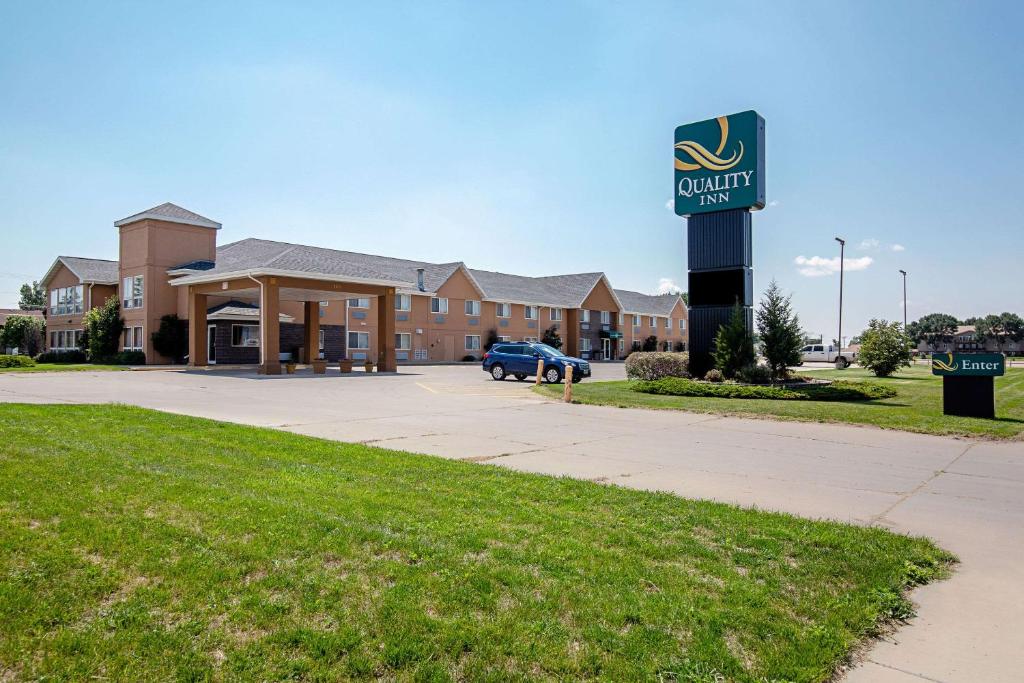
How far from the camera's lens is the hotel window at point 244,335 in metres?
38.9

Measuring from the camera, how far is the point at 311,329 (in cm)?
3981

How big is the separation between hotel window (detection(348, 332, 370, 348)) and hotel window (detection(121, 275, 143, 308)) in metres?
12.9

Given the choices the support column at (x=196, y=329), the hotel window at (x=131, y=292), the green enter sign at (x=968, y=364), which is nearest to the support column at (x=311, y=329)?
the support column at (x=196, y=329)

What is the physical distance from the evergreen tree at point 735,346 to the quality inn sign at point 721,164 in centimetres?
409

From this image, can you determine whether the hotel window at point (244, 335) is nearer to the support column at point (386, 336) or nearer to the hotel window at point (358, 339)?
the hotel window at point (358, 339)

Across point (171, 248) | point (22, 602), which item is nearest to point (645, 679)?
point (22, 602)

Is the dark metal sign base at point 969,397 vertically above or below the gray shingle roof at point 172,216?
below

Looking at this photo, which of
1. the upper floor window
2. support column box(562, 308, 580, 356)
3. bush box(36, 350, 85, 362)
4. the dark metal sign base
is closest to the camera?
the dark metal sign base

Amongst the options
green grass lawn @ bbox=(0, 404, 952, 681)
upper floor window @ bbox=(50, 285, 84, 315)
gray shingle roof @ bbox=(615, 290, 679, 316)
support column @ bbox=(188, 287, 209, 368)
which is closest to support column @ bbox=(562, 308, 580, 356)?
gray shingle roof @ bbox=(615, 290, 679, 316)

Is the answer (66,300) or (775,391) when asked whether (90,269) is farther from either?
(775,391)

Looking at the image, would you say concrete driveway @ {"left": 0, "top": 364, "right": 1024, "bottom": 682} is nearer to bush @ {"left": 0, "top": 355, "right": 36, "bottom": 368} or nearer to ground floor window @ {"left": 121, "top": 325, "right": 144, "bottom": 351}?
bush @ {"left": 0, "top": 355, "right": 36, "bottom": 368}

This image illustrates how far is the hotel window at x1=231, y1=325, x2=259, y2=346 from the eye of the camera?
38.9 m

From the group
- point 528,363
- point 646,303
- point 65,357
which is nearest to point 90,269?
point 65,357

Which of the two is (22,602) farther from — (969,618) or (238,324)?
(238,324)
